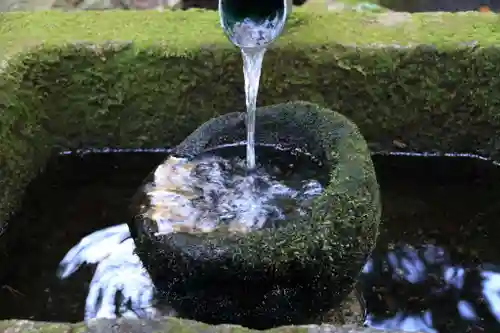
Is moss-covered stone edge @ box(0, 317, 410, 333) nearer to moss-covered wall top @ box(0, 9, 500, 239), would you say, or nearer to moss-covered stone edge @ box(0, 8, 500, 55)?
moss-covered wall top @ box(0, 9, 500, 239)

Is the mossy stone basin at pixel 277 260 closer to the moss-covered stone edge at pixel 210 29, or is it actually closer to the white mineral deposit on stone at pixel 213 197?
the white mineral deposit on stone at pixel 213 197

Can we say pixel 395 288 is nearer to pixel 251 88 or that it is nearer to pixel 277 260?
pixel 277 260

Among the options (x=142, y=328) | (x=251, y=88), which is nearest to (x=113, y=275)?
(x=251, y=88)

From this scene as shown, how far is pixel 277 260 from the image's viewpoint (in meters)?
1.94

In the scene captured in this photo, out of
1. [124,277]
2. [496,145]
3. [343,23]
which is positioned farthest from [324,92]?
[124,277]

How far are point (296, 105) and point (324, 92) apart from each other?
0.69 meters

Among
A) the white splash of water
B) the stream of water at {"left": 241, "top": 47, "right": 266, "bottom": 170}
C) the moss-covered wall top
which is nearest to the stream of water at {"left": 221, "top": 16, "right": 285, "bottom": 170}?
the stream of water at {"left": 241, "top": 47, "right": 266, "bottom": 170}

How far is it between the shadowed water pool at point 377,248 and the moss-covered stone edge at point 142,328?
0.95 meters

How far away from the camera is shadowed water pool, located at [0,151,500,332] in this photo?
8.11 feet

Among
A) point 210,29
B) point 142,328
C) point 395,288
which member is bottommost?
point 395,288

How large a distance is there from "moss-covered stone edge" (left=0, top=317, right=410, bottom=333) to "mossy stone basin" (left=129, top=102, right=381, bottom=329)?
534 mm

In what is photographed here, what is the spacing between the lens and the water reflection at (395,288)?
7.94 ft

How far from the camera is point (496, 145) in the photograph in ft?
10.7

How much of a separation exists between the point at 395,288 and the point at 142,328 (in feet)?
4.63
